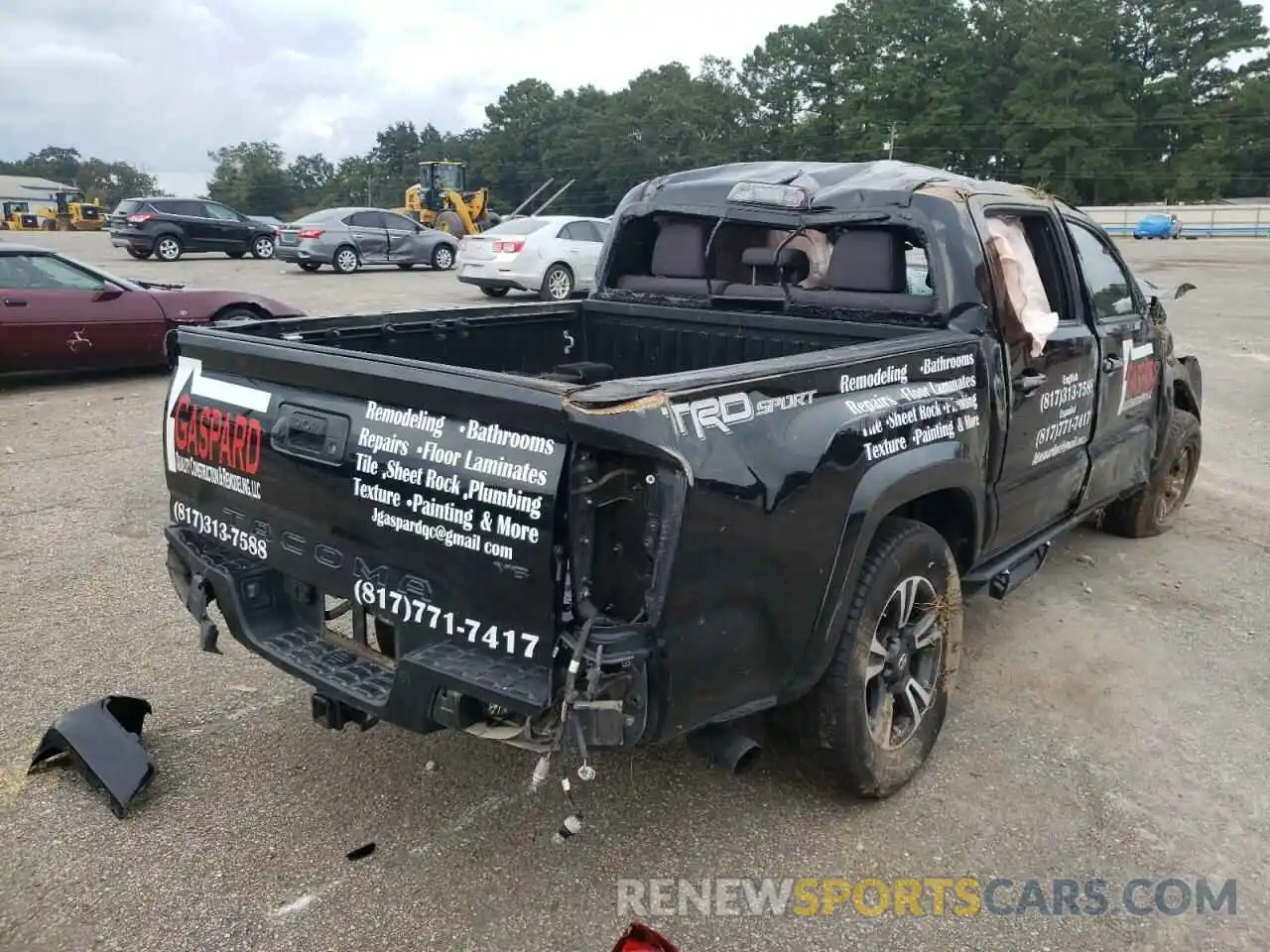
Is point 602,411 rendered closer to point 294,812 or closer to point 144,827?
point 294,812

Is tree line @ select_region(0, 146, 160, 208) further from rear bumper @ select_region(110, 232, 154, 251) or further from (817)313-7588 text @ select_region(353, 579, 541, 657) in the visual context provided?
(817)313-7588 text @ select_region(353, 579, 541, 657)

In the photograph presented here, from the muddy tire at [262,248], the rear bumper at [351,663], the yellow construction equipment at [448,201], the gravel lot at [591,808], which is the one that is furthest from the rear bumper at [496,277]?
the yellow construction equipment at [448,201]

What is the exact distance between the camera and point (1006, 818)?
312cm

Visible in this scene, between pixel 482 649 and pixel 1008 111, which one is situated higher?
pixel 1008 111

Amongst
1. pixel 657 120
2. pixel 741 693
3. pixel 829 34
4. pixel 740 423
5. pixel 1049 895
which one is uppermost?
pixel 829 34

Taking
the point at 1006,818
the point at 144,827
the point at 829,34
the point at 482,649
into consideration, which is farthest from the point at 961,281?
the point at 829,34

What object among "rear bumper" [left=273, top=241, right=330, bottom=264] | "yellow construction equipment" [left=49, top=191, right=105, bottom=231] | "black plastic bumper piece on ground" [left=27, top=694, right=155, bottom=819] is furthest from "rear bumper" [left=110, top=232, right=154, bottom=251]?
"yellow construction equipment" [left=49, top=191, right=105, bottom=231]

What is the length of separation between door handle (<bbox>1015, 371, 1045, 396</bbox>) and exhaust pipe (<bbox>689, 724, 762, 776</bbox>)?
1841 mm

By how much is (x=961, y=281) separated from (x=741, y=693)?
6.21 feet

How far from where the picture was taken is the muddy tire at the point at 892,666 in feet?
9.56

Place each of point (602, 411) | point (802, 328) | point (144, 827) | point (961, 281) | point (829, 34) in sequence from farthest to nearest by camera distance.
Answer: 1. point (829, 34)
2. point (802, 328)
3. point (961, 281)
4. point (144, 827)
5. point (602, 411)

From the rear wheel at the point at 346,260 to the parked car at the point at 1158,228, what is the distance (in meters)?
39.5

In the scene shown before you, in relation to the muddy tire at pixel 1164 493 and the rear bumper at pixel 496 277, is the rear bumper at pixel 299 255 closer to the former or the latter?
the rear bumper at pixel 496 277

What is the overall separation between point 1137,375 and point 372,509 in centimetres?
392
